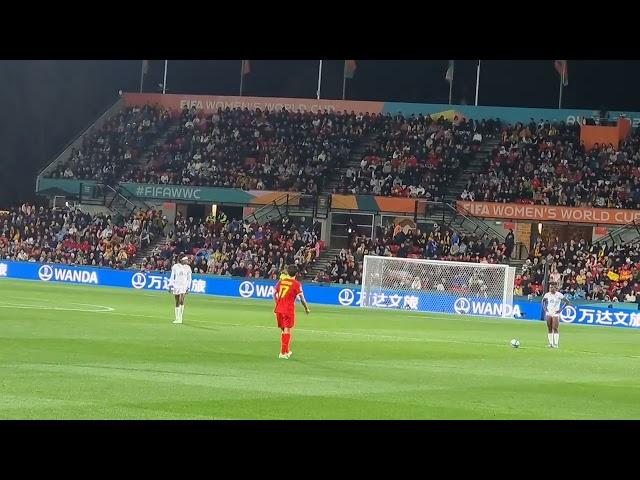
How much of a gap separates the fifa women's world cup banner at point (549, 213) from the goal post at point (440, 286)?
9.69 m

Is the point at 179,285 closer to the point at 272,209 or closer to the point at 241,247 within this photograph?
the point at 241,247

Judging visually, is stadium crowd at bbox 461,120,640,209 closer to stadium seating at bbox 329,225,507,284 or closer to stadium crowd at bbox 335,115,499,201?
stadium crowd at bbox 335,115,499,201

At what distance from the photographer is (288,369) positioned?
22.9 metres

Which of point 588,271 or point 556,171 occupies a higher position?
point 556,171

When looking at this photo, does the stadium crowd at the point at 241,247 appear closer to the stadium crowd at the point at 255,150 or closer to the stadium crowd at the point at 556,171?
the stadium crowd at the point at 255,150

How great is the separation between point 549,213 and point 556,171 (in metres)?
3.52

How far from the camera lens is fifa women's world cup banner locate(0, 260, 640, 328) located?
48906mm

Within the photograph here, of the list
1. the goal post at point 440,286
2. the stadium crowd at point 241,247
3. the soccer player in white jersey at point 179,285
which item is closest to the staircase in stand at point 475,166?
the stadium crowd at point 241,247

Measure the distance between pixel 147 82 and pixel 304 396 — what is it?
55.4 metres

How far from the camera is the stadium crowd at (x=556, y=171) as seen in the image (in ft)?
191

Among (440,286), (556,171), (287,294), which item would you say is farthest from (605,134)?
(287,294)
